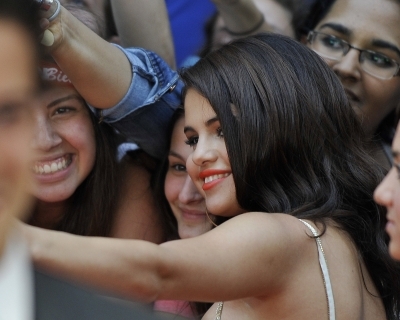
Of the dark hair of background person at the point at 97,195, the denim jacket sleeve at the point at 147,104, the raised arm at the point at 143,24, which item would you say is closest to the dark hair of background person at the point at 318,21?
the raised arm at the point at 143,24

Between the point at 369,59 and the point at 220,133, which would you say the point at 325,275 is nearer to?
the point at 220,133

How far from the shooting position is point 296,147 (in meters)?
2.48

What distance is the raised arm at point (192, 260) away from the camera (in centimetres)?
158

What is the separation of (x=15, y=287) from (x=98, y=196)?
203 centimetres

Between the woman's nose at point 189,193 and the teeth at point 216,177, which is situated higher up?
the teeth at point 216,177

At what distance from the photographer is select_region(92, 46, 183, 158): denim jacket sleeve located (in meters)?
2.94

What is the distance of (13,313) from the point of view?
104 centimetres

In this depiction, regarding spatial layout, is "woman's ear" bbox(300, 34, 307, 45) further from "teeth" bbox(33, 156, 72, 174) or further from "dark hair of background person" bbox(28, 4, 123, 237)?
"teeth" bbox(33, 156, 72, 174)

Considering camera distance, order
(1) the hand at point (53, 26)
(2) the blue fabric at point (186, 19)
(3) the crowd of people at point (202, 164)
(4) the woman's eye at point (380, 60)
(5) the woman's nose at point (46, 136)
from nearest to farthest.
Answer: (3) the crowd of people at point (202, 164) → (1) the hand at point (53, 26) → (5) the woman's nose at point (46, 136) → (4) the woman's eye at point (380, 60) → (2) the blue fabric at point (186, 19)

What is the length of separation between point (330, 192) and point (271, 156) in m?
0.21

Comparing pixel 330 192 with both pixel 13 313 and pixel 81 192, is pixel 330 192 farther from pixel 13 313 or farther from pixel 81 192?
pixel 13 313

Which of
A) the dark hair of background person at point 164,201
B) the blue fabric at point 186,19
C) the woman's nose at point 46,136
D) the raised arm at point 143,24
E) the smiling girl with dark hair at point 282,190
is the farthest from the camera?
the blue fabric at point 186,19

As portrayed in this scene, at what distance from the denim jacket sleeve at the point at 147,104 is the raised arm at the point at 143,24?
0.27 meters

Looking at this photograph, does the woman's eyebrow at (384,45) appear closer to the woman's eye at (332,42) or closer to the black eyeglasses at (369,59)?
the black eyeglasses at (369,59)
